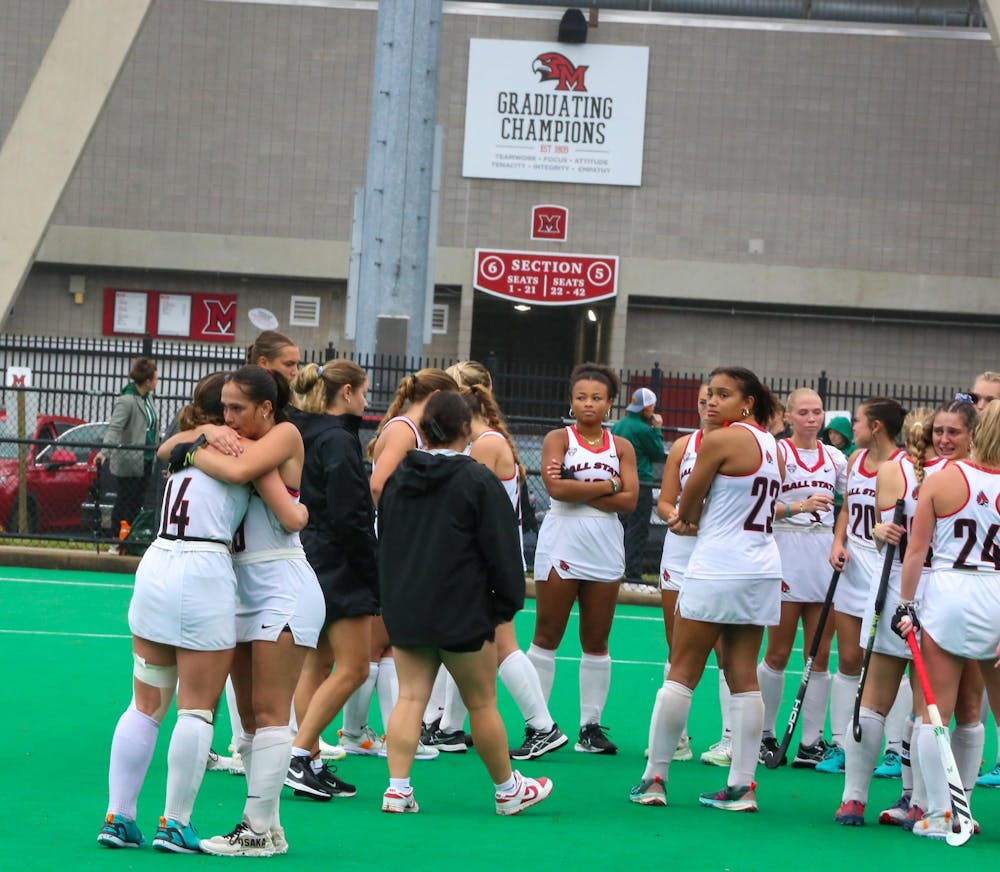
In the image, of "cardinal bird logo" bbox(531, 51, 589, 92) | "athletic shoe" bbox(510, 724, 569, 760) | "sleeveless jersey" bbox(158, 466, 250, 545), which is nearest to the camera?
"sleeveless jersey" bbox(158, 466, 250, 545)

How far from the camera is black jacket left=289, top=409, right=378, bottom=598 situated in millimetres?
7395

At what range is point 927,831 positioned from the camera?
702cm

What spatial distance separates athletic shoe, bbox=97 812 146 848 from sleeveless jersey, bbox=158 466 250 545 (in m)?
1.10

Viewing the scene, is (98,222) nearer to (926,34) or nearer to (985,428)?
(926,34)

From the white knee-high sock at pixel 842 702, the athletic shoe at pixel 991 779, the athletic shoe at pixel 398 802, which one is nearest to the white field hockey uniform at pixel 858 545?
the white knee-high sock at pixel 842 702

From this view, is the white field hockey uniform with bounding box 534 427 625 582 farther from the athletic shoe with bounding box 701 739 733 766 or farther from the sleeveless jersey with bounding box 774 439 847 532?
the athletic shoe with bounding box 701 739 733 766

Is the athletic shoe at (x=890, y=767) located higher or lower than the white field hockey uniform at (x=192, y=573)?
lower

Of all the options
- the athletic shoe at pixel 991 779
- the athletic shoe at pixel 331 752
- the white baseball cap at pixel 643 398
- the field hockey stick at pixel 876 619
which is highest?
the white baseball cap at pixel 643 398

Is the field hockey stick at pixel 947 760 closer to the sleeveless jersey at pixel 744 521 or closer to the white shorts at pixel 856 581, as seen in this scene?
the sleeveless jersey at pixel 744 521

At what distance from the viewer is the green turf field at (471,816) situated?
6273 millimetres

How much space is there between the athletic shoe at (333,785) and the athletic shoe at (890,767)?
314 cm

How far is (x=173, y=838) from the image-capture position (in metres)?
5.95

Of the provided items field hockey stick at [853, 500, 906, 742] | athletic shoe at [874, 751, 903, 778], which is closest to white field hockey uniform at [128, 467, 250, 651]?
field hockey stick at [853, 500, 906, 742]

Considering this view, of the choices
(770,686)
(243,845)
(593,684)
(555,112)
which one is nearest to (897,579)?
(770,686)
